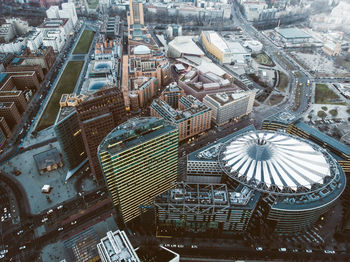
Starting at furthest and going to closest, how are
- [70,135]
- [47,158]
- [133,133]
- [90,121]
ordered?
[47,158] → [70,135] → [90,121] → [133,133]

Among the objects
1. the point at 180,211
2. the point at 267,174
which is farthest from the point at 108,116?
the point at 267,174

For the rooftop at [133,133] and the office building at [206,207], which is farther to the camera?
the office building at [206,207]

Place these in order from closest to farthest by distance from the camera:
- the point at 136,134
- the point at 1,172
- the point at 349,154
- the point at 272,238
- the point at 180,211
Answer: the point at 136,134 < the point at 180,211 < the point at 272,238 < the point at 349,154 < the point at 1,172

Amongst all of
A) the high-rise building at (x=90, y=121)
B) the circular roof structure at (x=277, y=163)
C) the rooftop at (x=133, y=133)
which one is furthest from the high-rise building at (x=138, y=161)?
the circular roof structure at (x=277, y=163)

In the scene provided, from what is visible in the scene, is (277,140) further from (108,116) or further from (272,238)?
(108,116)

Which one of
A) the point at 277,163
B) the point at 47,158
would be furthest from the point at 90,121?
the point at 277,163

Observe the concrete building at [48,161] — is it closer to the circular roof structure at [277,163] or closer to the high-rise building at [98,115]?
the high-rise building at [98,115]

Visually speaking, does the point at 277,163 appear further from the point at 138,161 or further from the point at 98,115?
the point at 98,115
